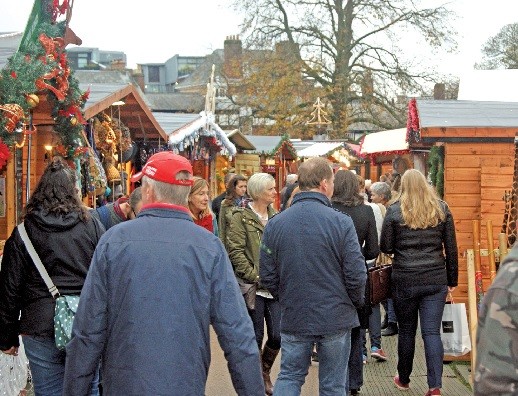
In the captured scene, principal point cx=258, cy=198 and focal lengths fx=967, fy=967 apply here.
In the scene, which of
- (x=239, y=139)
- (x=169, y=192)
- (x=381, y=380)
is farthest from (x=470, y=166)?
(x=239, y=139)

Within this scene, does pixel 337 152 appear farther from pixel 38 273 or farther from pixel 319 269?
pixel 38 273

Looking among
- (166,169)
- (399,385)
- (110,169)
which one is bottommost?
(399,385)

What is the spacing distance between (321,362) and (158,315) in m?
2.37

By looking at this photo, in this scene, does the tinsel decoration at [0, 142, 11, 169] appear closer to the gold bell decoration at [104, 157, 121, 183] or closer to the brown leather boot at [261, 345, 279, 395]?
the brown leather boot at [261, 345, 279, 395]

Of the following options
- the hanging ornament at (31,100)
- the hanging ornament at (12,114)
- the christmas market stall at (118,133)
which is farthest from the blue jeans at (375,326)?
the hanging ornament at (12,114)

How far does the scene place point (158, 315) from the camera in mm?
3662

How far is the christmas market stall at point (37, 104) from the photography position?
→ 682 centimetres

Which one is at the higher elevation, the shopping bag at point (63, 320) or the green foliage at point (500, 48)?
the green foliage at point (500, 48)

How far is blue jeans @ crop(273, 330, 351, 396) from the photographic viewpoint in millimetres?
5742

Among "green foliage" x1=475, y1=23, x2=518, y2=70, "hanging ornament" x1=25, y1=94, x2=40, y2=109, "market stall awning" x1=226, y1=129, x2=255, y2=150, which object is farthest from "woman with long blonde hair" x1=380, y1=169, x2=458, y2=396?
"green foliage" x1=475, y1=23, x2=518, y2=70

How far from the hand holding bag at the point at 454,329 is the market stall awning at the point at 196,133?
713cm

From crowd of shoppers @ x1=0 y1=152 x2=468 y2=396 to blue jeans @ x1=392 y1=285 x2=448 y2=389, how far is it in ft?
0.03

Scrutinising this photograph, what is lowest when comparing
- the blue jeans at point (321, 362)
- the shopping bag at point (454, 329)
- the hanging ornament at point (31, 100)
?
the shopping bag at point (454, 329)

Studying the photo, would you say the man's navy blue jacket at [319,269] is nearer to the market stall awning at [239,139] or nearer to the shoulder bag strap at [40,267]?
the shoulder bag strap at [40,267]
